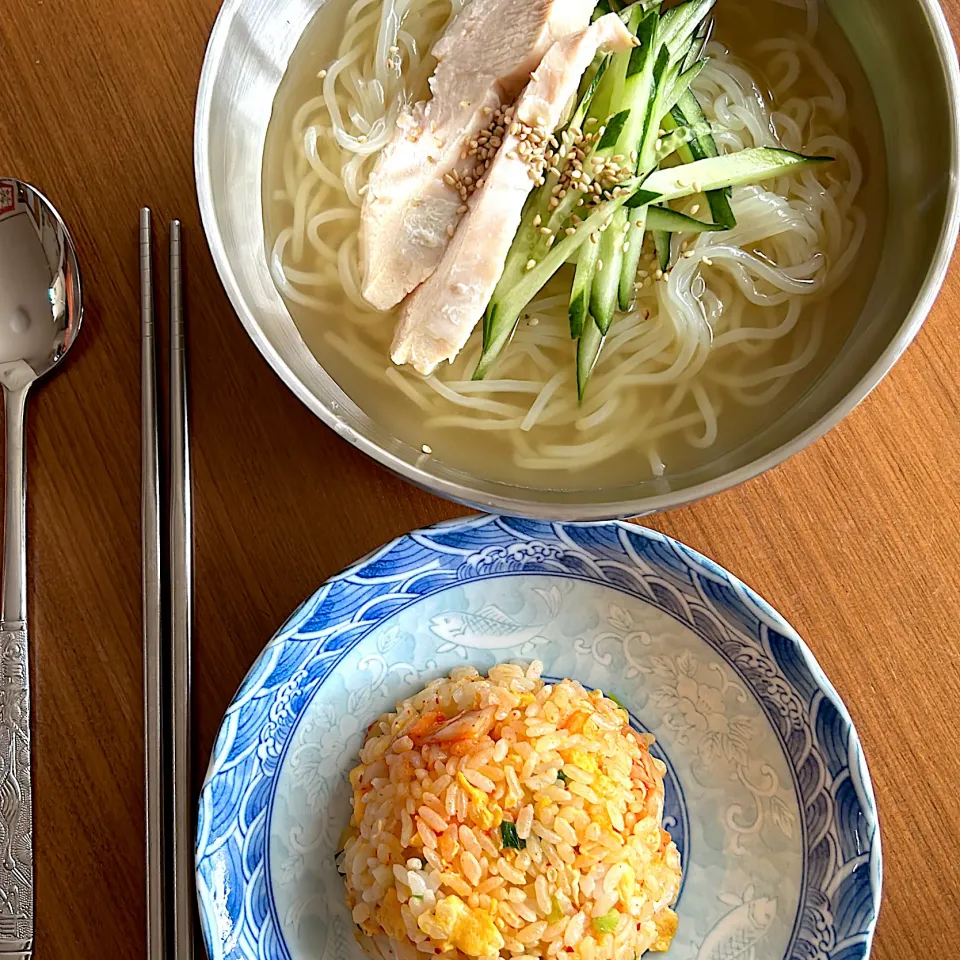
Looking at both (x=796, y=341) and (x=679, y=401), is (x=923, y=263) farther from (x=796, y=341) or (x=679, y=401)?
(x=679, y=401)

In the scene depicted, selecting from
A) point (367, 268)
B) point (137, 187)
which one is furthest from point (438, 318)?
point (137, 187)

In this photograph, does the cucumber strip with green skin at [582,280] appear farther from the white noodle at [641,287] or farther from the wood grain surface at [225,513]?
the wood grain surface at [225,513]

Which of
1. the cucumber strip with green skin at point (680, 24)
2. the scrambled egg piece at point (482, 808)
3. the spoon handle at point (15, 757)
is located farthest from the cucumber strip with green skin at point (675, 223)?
the spoon handle at point (15, 757)

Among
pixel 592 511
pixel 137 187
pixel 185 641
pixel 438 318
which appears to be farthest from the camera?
pixel 137 187

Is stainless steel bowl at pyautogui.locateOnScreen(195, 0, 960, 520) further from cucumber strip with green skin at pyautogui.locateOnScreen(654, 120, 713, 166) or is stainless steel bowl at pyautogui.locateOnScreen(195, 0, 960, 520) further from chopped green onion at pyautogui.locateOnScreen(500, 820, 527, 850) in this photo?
chopped green onion at pyautogui.locateOnScreen(500, 820, 527, 850)

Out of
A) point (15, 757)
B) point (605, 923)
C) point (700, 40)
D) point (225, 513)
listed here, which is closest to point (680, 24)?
point (700, 40)
